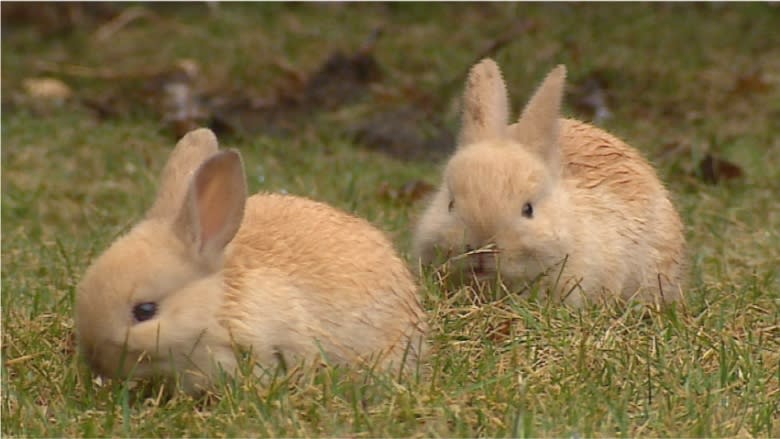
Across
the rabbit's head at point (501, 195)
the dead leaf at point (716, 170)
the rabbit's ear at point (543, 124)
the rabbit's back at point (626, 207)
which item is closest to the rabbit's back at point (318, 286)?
the rabbit's head at point (501, 195)

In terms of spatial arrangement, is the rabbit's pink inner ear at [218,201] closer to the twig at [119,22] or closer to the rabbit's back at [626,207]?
the rabbit's back at [626,207]

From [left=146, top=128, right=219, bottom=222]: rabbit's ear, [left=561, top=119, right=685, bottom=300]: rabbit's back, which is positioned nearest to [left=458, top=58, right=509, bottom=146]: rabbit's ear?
[left=561, top=119, right=685, bottom=300]: rabbit's back

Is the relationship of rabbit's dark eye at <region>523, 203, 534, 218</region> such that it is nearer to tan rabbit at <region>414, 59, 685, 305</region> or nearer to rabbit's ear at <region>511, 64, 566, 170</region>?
tan rabbit at <region>414, 59, 685, 305</region>

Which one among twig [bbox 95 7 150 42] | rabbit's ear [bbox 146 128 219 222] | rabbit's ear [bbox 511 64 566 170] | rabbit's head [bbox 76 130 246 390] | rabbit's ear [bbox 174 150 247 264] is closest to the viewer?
rabbit's head [bbox 76 130 246 390]

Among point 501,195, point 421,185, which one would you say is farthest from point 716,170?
point 501,195

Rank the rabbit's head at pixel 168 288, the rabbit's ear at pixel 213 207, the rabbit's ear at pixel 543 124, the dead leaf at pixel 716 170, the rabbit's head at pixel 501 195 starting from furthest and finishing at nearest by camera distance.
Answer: the dead leaf at pixel 716 170, the rabbit's ear at pixel 543 124, the rabbit's head at pixel 501 195, the rabbit's ear at pixel 213 207, the rabbit's head at pixel 168 288

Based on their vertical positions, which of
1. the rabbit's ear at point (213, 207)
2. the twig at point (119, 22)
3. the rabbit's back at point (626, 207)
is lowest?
the twig at point (119, 22)

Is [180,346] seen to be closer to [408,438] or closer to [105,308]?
[105,308]
